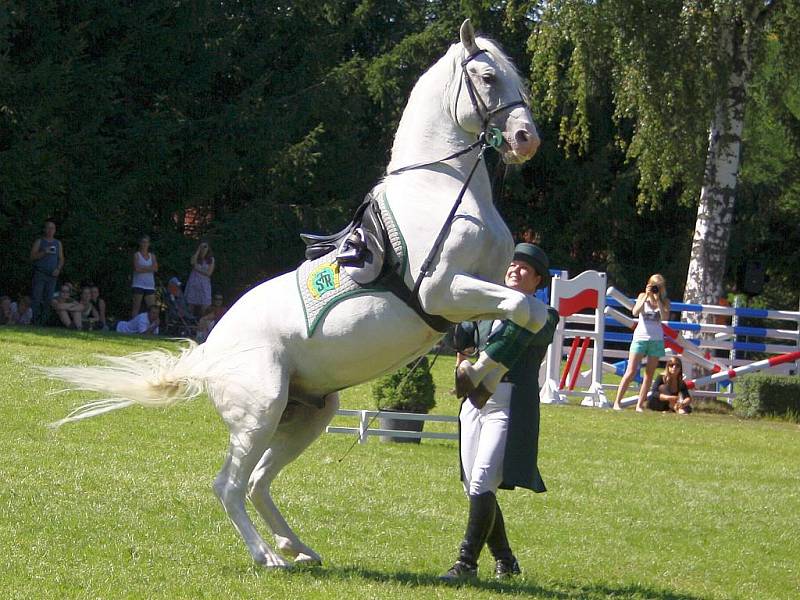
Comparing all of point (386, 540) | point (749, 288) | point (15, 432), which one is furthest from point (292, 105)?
point (386, 540)

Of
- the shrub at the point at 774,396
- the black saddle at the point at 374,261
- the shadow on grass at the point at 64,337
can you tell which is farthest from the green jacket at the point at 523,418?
the shrub at the point at 774,396

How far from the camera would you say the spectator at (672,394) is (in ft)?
59.1

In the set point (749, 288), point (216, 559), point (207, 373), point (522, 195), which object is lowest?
point (216, 559)

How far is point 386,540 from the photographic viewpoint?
784 centimetres

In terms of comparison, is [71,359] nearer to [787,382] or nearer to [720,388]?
[787,382]

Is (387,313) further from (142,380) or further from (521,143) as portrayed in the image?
(142,380)

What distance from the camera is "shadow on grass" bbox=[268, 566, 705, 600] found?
21.0 ft

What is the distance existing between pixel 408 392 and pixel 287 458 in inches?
207

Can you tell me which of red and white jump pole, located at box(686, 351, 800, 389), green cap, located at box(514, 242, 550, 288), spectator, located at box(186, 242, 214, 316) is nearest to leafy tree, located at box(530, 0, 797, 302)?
red and white jump pole, located at box(686, 351, 800, 389)

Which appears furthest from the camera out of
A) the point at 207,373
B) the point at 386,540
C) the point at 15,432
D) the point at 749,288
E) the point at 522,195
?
the point at 522,195

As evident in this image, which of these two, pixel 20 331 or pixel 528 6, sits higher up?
pixel 528 6

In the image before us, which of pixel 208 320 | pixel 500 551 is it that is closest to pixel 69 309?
pixel 208 320

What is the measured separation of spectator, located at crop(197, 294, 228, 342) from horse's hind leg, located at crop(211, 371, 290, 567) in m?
15.6

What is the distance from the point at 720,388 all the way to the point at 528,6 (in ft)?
24.2
